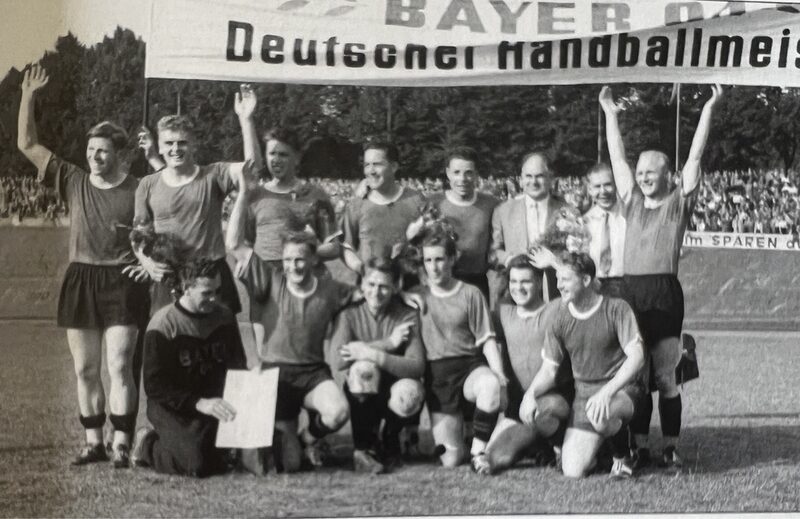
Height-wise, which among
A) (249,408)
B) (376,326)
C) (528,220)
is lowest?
(249,408)

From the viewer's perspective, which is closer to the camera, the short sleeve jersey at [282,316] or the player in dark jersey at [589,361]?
the short sleeve jersey at [282,316]

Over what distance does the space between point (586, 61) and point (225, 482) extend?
2.23 m

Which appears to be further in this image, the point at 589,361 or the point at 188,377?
the point at 589,361

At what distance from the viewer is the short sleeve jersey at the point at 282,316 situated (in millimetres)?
4383

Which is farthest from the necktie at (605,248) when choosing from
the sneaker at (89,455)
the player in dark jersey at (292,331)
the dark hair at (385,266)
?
the sneaker at (89,455)

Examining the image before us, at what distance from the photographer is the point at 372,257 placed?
4.45 meters

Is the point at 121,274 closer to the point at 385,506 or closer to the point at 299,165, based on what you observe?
the point at 299,165

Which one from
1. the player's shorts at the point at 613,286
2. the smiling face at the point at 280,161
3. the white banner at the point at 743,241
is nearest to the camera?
the smiling face at the point at 280,161

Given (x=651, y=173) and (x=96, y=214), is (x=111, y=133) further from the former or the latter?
(x=651, y=173)

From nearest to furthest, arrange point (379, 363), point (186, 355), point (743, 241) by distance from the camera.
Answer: point (186, 355), point (379, 363), point (743, 241)

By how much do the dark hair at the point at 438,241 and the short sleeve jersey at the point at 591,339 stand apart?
0.49m

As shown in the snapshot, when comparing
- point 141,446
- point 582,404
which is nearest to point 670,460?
point 582,404

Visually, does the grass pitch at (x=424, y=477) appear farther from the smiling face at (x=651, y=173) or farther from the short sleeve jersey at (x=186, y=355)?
the smiling face at (x=651, y=173)

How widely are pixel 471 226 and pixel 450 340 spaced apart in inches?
18.2
